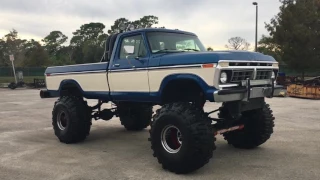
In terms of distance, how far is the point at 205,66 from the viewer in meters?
5.39

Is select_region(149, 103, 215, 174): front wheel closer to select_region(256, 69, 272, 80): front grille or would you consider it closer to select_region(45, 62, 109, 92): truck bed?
select_region(256, 69, 272, 80): front grille

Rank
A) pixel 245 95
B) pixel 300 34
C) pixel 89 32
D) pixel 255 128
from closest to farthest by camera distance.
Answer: pixel 245 95 → pixel 255 128 → pixel 300 34 → pixel 89 32

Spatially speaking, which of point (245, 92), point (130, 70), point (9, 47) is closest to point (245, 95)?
point (245, 92)

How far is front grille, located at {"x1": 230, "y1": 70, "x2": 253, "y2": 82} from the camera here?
561 cm

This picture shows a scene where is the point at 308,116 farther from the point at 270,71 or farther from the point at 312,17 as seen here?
the point at 312,17

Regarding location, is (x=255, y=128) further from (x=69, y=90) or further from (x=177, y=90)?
(x=69, y=90)

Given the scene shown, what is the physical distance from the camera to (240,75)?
5.74 meters

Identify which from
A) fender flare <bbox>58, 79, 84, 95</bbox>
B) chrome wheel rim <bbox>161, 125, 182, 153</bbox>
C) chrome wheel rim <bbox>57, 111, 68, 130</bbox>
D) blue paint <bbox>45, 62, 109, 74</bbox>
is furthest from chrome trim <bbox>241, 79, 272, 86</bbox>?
chrome wheel rim <bbox>57, 111, 68, 130</bbox>

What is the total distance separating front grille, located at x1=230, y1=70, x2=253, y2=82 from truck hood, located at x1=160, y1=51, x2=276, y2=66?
7.9 inches

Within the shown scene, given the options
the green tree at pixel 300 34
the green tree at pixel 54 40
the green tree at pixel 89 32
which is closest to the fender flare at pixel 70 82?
the green tree at pixel 300 34

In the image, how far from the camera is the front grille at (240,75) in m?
5.61

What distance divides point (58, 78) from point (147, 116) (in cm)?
266

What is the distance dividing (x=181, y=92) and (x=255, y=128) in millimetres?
1855

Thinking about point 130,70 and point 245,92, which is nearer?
point 245,92
